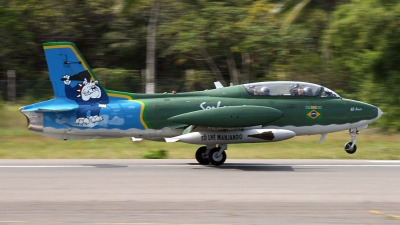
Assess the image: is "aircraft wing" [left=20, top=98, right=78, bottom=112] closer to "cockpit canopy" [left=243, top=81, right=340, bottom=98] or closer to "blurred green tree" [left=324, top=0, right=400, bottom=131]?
"cockpit canopy" [left=243, top=81, right=340, bottom=98]

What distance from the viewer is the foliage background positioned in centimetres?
2373

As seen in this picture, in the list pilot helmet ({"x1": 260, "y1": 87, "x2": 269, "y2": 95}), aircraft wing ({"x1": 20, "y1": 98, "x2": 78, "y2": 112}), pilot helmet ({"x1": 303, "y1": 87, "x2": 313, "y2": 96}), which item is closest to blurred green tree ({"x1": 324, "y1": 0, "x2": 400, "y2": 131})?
pilot helmet ({"x1": 303, "y1": 87, "x2": 313, "y2": 96})

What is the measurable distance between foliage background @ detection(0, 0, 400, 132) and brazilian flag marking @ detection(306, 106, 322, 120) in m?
8.55

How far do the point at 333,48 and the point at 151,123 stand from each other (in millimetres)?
12937

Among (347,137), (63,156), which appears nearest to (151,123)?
(63,156)

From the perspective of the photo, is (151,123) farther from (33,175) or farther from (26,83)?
(26,83)

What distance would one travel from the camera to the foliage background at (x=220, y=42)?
23.7m

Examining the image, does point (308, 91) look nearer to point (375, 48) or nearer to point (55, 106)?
point (55, 106)

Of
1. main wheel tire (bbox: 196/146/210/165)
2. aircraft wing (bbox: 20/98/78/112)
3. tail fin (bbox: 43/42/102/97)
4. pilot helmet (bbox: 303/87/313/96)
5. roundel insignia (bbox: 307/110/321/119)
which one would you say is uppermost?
tail fin (bbox: 43/42/102/97)

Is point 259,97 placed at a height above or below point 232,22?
below

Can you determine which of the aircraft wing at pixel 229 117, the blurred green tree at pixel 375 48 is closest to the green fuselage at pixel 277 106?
the aircraft wing at pixel 229 117

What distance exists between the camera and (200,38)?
2766 centimetres

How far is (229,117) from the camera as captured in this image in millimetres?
14703

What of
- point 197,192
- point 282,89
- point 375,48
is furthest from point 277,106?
point 375,48
